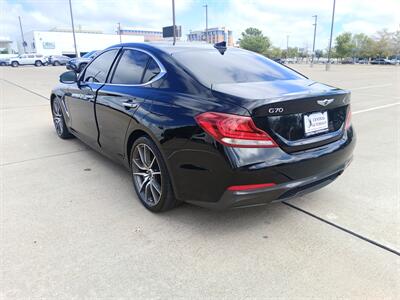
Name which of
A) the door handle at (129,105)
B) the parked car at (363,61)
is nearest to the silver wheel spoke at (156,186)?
the door handle at (129,105)

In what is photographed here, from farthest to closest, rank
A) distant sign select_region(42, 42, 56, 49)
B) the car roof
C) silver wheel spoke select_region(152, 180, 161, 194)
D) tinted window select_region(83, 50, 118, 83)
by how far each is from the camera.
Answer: distant sign select_region(42, 42, 56, 49), tinted window select_region(83, 50, 118, 83), the car roof, silver wheel spoke select_region(152, 180, 161, 194)

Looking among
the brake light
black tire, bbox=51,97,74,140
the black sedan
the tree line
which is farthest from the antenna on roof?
the tree line

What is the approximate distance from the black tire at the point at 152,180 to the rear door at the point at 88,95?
3.56 ft

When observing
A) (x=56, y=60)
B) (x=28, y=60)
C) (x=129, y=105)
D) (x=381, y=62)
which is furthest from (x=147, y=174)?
(x=381, y=62)

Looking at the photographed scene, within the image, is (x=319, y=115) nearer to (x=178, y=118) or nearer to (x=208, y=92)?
(x=208, y=92)

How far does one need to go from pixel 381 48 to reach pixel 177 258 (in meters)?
93.5

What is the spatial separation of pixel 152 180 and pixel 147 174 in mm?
93

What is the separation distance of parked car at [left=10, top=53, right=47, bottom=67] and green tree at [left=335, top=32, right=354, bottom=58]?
216 ft

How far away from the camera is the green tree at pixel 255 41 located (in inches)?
3561

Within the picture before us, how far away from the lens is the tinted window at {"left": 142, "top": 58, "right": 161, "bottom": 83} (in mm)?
3054

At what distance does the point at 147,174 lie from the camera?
3125mm

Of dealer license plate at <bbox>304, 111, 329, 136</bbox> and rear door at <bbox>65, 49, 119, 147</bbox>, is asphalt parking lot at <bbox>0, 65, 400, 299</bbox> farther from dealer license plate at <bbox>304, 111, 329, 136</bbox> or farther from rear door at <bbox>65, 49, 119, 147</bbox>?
dealer license plate at <bbox>304, 111, 329, 136</bbox>

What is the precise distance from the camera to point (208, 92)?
8.25 feet

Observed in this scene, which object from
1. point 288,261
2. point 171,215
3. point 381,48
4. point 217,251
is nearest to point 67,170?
point 171,215
